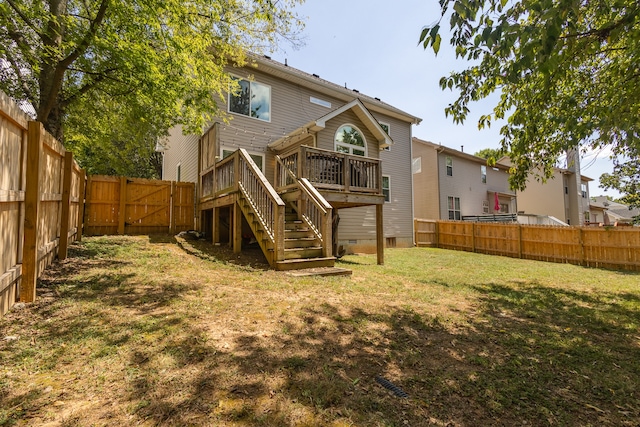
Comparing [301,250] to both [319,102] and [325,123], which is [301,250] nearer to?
[325,123]

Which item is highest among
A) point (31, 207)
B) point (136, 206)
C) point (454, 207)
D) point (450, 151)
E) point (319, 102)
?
point (319, 102)

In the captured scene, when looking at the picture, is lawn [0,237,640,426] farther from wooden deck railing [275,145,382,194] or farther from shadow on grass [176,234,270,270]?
wooden deck railing [275,145,382,194]

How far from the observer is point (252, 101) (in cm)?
1065

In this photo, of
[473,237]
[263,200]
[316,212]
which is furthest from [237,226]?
[473,237]

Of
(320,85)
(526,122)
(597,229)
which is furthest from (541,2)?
(597,229)

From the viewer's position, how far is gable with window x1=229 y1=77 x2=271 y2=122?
33.9 feet

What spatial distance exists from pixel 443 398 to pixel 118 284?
454 centimetres

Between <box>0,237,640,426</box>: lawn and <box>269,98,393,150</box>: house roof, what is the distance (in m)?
6.12

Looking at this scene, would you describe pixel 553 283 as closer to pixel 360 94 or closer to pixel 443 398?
pixel 443 398

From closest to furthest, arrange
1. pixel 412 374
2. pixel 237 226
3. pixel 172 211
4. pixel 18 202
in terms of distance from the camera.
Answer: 1. pixel 412 374
2. pixel 18 202
3. pixel 237 226
4. pixel 172 211

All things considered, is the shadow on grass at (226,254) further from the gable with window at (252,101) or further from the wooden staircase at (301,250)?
the gable with window at (252,101)

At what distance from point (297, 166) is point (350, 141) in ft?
13.4

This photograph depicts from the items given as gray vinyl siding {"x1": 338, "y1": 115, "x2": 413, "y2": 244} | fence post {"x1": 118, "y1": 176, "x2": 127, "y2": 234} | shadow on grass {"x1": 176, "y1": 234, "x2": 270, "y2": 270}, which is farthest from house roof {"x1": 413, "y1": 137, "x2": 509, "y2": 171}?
fence post {"x1": 118, "y1": 176, "x2": 127, "y2": 234}

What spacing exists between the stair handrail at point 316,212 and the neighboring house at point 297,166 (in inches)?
1.1
